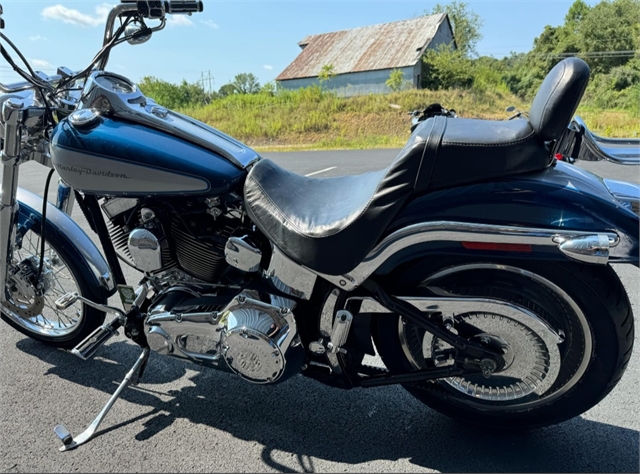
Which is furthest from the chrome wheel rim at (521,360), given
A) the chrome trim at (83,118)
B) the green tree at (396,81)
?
the green tree at (396,81)

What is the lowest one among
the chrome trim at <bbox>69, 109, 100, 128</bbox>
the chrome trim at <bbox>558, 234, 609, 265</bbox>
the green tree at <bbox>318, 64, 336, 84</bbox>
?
the chrome trim at <bbox>558, 234, 609, 265</bbox>

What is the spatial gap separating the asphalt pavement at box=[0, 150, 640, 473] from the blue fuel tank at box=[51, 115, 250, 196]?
1040mm

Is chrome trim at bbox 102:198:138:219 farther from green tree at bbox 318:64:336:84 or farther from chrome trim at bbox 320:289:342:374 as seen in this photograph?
green tree at bbox 318:64:336:84

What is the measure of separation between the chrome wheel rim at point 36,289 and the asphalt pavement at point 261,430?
251 millimetres

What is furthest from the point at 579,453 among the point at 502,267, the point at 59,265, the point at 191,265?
the point at 59,265

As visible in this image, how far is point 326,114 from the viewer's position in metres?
22.9

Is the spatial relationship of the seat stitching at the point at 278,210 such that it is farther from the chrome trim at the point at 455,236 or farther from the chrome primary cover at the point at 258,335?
the chrome primary cover at the point at 258,335

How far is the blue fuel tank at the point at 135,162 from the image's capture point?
1796 mm

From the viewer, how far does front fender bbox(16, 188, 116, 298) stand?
236 cm

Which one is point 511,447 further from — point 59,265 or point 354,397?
point 59,265

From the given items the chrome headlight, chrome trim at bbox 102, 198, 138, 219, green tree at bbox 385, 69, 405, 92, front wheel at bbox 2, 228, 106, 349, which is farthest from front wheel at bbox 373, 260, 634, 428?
green tree at bbox 385, 69, 405, 92

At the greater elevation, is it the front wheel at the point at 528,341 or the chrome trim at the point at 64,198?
the chrome trim at the point at 64,198

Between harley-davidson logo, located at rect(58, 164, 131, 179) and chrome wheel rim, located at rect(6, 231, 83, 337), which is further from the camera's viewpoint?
chrome wheel rim, located at rect(6, 231, 83, 337)

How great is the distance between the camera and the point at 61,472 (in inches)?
71.6
